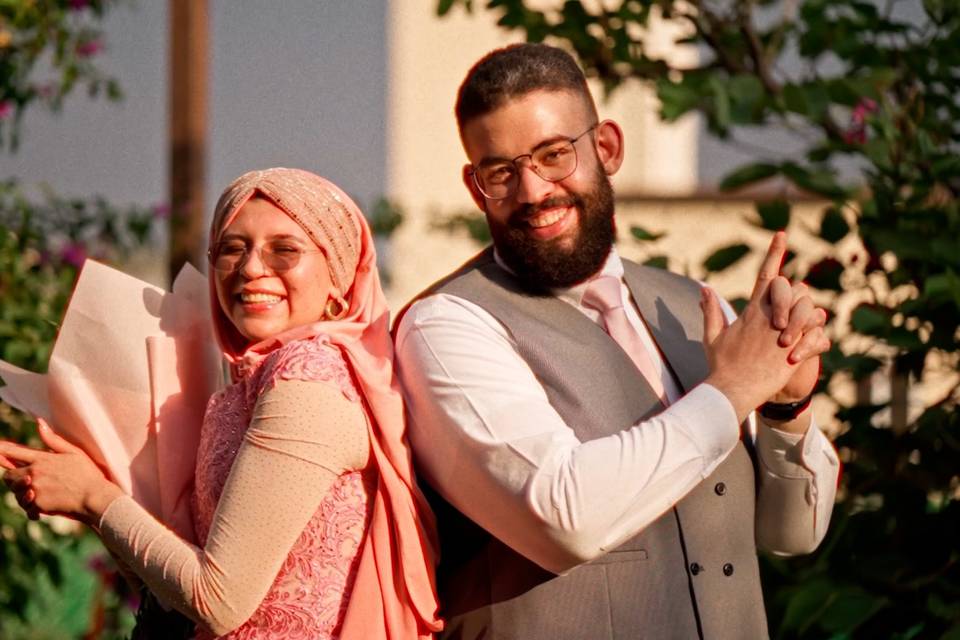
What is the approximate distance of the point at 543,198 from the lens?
7.79 feet

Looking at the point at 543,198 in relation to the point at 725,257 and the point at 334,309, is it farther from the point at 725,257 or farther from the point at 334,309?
the point at 725,257

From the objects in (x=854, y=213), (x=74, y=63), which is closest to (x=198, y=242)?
(x=74, y=63)

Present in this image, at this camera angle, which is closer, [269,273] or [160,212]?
[269,273]

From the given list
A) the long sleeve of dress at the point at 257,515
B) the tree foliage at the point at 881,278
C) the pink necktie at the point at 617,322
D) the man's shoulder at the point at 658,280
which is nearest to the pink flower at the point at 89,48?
the tree foliage at the point at 881,278

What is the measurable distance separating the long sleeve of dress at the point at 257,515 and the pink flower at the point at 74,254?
2254mm

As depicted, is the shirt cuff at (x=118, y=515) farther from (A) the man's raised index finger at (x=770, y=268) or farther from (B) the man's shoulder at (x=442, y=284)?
(A) the man's raised index finger at (x=770, y=268)

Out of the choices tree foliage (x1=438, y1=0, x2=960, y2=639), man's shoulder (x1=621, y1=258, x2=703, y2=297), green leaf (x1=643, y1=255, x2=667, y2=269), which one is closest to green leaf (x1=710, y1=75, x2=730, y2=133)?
tree foliage (x1=438, y1=0, x2=960, y2=639)

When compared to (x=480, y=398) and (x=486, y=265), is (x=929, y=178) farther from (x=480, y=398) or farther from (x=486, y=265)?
(x=480, y=398)

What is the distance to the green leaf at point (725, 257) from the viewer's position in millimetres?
3432

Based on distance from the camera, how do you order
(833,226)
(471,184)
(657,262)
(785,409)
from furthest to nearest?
1. (657,262)
2. (833,226)
3. (471,184)
4. (785,409)

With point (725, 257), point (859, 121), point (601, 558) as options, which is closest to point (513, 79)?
point (601, 558)

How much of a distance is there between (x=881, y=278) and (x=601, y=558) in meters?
1.44

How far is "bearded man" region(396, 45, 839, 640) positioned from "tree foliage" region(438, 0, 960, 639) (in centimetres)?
67

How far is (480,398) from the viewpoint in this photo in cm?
217
